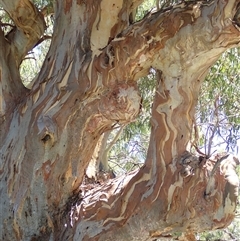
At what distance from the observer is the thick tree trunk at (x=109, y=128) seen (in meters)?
2.27

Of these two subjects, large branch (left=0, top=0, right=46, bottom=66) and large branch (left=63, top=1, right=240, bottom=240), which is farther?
large branch (left=0, top=0, right=46, bottom=66)

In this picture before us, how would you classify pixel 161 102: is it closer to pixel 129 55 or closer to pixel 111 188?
pixel 129 55

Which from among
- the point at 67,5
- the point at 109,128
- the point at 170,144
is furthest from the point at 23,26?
the point at 170,144

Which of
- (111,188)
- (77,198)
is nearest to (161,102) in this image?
(111,188)

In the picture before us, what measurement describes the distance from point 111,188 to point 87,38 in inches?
33.0

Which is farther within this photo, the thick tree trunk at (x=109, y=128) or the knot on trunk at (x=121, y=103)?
the knot on trunk at (x=121, y=103)

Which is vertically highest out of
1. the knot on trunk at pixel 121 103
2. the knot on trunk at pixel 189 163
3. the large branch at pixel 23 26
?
the large branch at pixel 23 26

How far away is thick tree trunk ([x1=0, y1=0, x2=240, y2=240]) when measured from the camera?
2268 mm

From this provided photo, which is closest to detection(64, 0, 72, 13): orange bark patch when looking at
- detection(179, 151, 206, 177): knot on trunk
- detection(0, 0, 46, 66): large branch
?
detection(0, 0, 46, 66): large branch

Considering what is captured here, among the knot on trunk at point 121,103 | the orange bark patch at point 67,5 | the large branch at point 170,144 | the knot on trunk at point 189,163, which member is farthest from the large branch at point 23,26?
the knot on trunk at point 189,163

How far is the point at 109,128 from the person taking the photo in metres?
2.70

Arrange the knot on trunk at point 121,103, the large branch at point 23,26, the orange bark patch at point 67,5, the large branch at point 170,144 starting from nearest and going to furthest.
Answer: the large branch at point 170,144
the knot on trunk at point 121,103
the orange bark patch at point 67,5
the large branch at point 23,26

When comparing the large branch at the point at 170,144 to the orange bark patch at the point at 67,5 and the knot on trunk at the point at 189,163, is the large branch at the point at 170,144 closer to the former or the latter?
the knot on trunk at the point at 189,163

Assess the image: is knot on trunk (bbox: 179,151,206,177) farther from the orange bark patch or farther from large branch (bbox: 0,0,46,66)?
large branch (bbox: 0,0,46,66)
